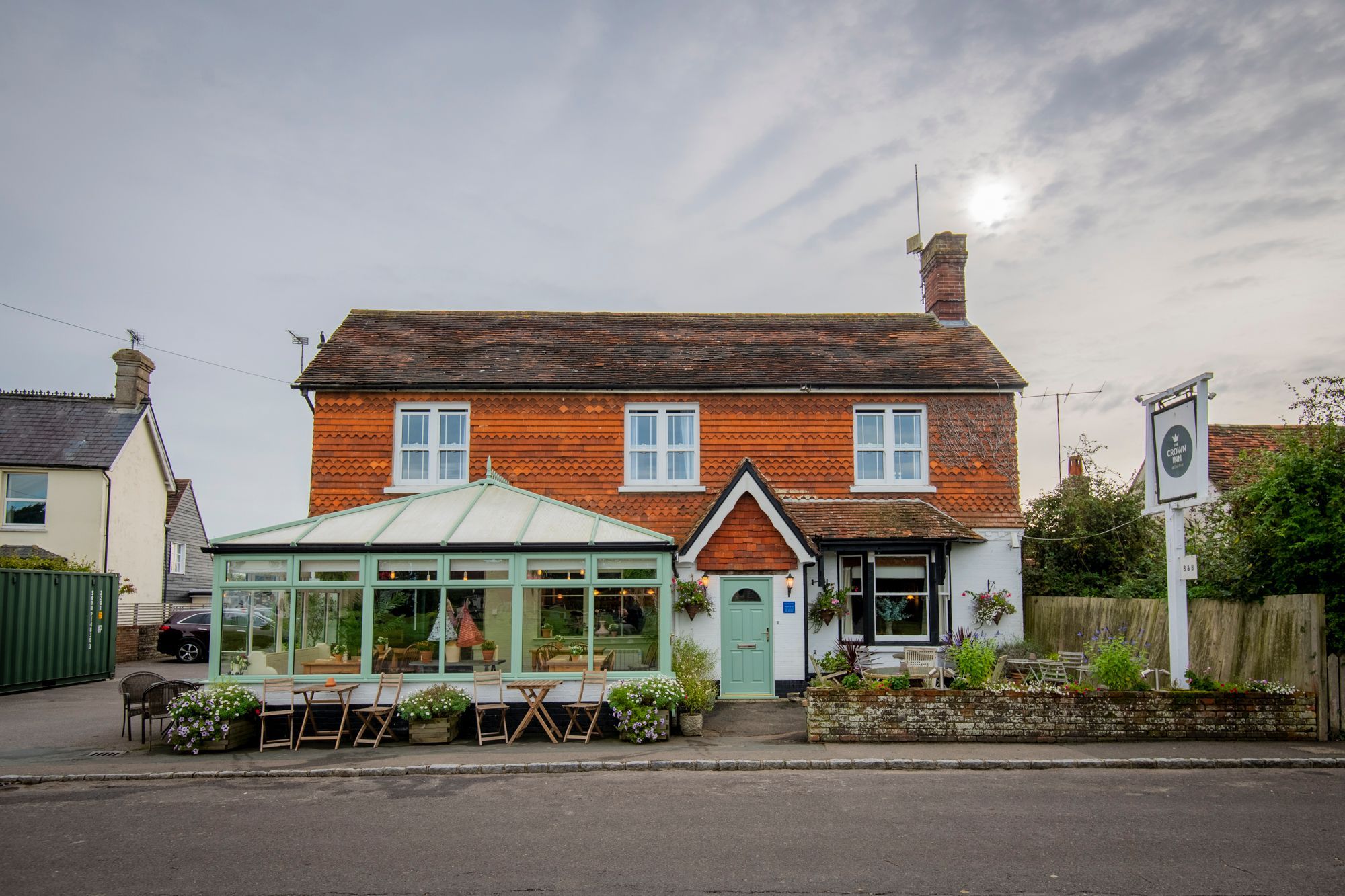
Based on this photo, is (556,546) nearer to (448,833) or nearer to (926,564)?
(448,833)

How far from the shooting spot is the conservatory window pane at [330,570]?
14.1 metres

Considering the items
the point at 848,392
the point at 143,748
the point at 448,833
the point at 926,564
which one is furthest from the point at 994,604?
the point at 143,748

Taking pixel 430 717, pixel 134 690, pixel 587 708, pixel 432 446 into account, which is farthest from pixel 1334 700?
pixel 134 690

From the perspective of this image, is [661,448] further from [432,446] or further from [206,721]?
[206,721]

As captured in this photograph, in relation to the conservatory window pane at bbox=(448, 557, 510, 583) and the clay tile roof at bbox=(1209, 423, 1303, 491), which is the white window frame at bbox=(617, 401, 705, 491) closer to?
the conservatory window pane at bbox=(448, 557, 510, 583)

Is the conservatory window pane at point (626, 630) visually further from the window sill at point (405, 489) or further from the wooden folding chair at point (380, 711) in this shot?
the window sill at point (405, 489)

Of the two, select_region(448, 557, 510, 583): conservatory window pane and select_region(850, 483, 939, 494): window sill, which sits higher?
select_region(850, 483, 939, 494): window sill

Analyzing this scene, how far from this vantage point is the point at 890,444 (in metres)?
19.8

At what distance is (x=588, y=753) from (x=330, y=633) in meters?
4.29

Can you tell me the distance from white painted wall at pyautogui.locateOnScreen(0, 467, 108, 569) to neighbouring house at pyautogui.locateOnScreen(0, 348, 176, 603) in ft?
0.06

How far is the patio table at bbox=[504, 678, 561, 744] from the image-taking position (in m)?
13.4

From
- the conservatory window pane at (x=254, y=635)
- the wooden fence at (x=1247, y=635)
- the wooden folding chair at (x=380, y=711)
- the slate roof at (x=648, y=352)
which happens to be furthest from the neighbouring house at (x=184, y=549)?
the wooden fence at (x=1247, y=635)

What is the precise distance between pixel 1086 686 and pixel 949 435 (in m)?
7.38

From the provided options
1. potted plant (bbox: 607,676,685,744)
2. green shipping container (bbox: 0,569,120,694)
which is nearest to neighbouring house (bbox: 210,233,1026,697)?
potted plant (bbox: 607,676,685,744)
